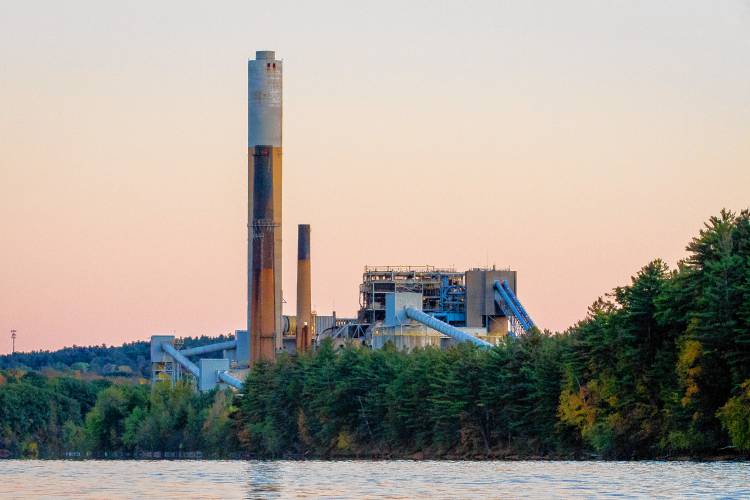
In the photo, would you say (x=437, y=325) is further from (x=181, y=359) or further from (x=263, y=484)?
(x=263, y=484)

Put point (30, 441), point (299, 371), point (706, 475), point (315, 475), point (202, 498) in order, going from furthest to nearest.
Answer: point (30, 441)
point (299, 371)
point (315, 475)
point (706, 475)
point (202, 498)

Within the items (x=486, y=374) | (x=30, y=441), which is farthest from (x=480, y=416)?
(x=30, y=441)

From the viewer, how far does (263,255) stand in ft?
463

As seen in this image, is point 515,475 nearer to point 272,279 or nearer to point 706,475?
point 706,475

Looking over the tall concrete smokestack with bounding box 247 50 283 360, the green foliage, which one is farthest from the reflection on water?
the tall concrete smokestack with bounding box 247 50 283 360

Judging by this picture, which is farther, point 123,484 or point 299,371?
point 299,371

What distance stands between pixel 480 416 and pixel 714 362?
30098 mm

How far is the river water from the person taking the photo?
155 ft

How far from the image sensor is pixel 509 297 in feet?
488

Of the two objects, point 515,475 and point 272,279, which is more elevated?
point 272,279

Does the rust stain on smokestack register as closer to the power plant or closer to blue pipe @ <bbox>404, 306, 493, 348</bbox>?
the power plant

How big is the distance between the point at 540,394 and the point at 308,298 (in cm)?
5613

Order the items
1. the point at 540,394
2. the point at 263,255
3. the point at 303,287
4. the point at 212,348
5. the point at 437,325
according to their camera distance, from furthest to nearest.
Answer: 1. the point at 212,348
2. the point at 303,287
3. the point at 437,325
4. the point at 263,255
5. the point at 540,394

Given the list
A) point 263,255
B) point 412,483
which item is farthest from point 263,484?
point 263,255
